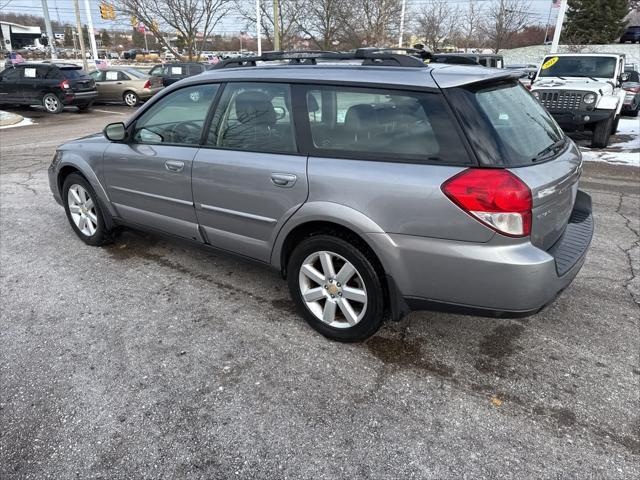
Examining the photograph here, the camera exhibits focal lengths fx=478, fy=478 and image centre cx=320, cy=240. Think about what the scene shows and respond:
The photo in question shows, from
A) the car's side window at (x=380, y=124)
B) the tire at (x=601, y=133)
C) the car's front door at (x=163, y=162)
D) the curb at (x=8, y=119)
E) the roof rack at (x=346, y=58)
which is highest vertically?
the roof rack at (x=346, y=58)

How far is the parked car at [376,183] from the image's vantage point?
243 cm

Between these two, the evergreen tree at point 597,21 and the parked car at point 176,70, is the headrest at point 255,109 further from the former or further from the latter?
the evergreen tree at point 597,21

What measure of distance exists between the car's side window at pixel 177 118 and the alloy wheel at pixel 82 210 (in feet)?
3.42

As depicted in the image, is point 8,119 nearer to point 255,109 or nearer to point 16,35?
point 255,109

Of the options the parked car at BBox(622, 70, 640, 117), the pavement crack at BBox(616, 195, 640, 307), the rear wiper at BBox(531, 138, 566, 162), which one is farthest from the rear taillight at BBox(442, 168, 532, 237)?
the parked car at BBox(622, 70, 640, 117)

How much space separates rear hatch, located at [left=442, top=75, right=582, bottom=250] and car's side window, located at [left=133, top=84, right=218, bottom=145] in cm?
186

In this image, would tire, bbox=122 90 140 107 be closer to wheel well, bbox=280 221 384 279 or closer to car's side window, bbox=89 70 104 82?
car's side window, bbox=89 70 104 82

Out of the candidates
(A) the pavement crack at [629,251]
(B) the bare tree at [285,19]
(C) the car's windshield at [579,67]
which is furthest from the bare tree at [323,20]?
(A) the pavement crack at [629,251]

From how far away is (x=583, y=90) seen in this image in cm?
959

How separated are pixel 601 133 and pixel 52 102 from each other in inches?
669

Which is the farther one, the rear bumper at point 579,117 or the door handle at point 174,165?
the rear bumper at point 579,117

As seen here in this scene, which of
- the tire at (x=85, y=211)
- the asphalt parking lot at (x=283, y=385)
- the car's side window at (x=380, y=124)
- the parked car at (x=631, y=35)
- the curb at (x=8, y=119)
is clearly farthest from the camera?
the parked car at (x=631, y=35)

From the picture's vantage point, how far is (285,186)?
2.96 m

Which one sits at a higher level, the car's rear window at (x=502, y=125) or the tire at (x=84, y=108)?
the car's rear window at (x=502, y=125)
